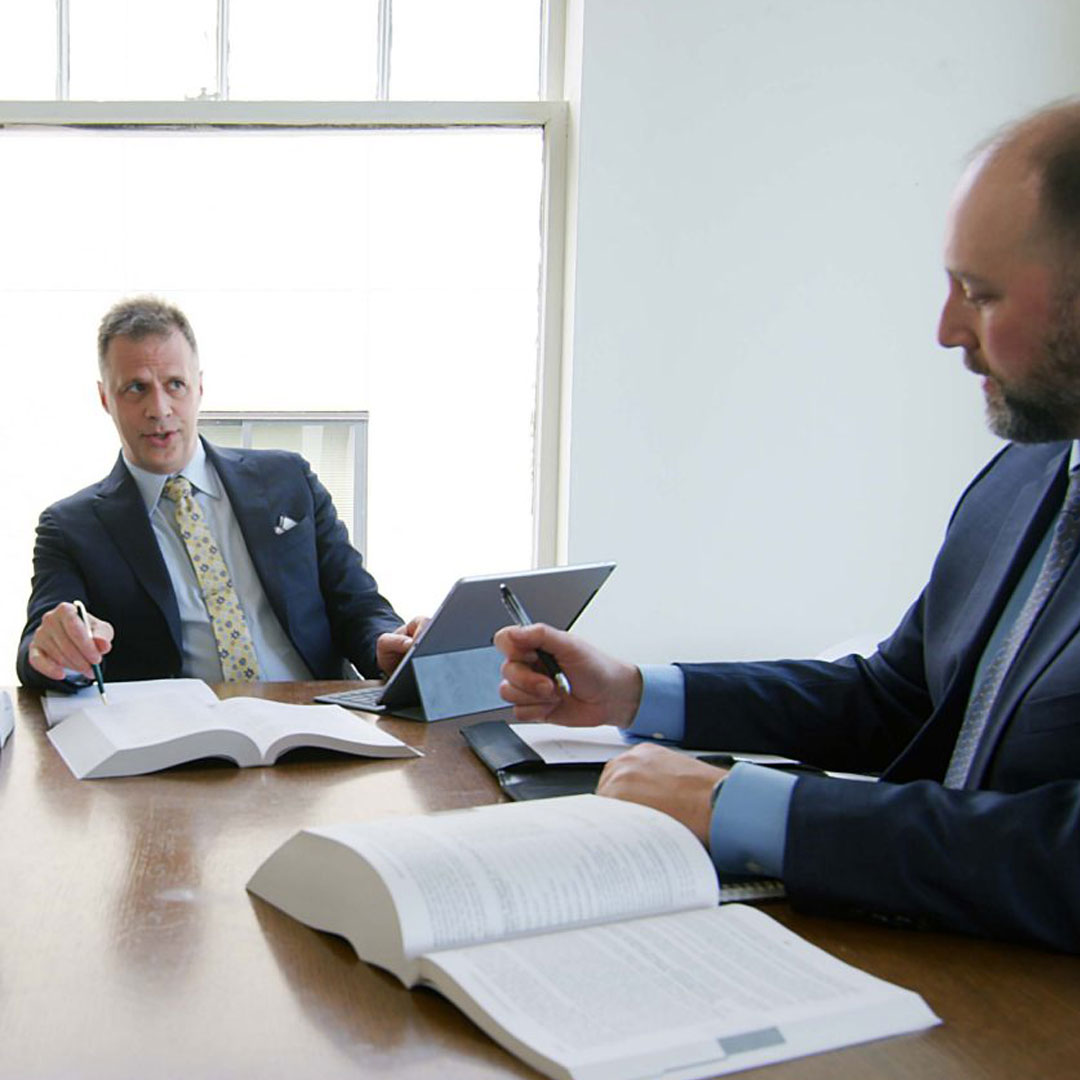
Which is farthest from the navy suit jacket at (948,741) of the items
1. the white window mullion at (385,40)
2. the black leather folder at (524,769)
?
the white window mullion at (385,40)

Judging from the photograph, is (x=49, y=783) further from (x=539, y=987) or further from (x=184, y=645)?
(x=184, y=645)

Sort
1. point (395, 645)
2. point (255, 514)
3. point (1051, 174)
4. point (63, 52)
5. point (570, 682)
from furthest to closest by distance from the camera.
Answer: point (63, 52)
point (255, 514)
point (395, 645)
point (570, 682)
point (1051, 174)

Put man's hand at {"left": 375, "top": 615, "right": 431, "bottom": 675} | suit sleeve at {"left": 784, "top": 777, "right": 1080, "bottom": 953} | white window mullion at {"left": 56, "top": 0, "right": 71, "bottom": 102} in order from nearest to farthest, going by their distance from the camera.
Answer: suit sleeve at {"left": 784, "top": 777, "right": 1080, "bottom": 953} → man's hand at {"left": 375, "top": 615, "right": 431, "bottom": 675} → white window mullion at {"left": 56, "top": 0, "right": 71, "bottom": 102}

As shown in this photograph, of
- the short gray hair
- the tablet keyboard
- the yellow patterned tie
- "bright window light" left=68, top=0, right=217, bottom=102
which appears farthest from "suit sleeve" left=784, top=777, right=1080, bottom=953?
"bright window light" left=68, top=0, right=217, bottom=102

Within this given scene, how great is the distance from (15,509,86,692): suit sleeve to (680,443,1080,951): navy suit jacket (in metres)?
1.33

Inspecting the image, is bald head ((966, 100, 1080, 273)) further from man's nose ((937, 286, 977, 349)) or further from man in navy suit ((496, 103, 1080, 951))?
man's nose ((937, 286, 977, 349))

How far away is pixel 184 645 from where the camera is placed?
2.51m

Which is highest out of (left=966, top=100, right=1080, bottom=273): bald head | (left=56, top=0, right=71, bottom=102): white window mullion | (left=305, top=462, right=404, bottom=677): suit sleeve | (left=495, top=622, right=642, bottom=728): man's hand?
(left=56, top=0, right=71, bottom=102): white window mullion

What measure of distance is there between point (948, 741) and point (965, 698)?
2.0 inches

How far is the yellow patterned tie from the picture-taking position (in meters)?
2.49

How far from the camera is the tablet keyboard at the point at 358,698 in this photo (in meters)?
1.84

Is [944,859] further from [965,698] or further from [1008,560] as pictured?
[1008,560]

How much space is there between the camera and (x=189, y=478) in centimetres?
265

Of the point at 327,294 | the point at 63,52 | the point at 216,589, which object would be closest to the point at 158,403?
the point at 216,589
